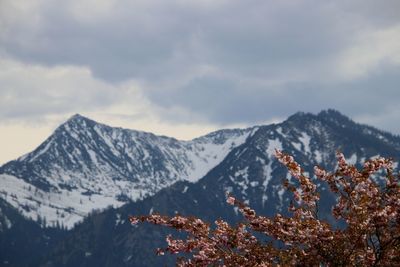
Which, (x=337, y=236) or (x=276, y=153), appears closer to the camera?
(x=337, y=236)

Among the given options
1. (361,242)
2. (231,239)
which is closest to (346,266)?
(361,242)

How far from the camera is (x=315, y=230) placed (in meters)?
18.6

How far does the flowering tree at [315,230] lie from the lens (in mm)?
18734

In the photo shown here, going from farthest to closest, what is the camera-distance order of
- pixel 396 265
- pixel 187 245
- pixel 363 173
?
pixel 187 245
pixel 363 173
pixel 396 265

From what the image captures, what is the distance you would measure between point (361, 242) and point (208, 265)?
4.90 meters

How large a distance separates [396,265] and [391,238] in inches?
30.3

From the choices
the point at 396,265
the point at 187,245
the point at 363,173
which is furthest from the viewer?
the point at 187,245

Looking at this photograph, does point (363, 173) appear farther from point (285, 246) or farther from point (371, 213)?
point (285, 246)

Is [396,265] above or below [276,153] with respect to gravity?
below

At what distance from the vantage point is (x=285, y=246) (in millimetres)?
20328

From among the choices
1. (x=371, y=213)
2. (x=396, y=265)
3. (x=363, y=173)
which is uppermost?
(x=363, y=173)

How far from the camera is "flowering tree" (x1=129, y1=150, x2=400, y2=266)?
18.7 meters

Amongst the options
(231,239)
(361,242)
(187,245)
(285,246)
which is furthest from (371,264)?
(187,245)

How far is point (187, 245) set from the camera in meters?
21.1
